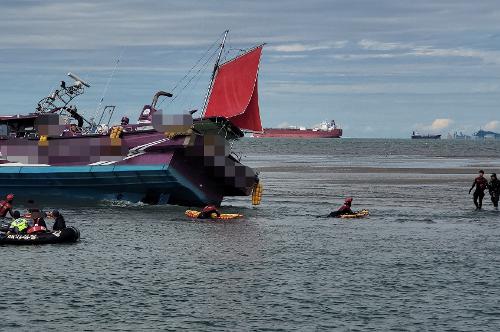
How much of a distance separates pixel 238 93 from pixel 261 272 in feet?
104

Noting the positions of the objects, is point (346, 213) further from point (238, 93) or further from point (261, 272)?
point (261, 272)

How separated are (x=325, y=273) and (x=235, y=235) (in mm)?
12413

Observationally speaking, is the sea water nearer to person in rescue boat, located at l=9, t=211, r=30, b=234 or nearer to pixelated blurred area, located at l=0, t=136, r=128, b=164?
person in rescue boat, located at l=9, t=211, r=30, b=234

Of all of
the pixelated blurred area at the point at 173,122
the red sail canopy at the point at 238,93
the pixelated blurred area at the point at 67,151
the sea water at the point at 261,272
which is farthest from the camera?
the red sail canopy at the point at 238,93

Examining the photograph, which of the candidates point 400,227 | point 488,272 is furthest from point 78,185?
point 488,272

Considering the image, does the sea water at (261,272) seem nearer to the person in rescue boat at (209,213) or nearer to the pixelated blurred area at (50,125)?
the person in rescue boat at (209,213)

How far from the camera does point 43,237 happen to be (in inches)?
1797

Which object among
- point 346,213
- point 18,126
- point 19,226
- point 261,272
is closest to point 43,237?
point 19,226

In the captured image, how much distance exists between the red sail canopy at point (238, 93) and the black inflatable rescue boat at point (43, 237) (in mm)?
23665

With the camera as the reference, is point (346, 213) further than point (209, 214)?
Yes

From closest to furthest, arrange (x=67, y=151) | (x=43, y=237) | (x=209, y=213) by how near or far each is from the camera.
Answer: (x=43, y=237)
(x=209, y=213)
(x=67, y=151)

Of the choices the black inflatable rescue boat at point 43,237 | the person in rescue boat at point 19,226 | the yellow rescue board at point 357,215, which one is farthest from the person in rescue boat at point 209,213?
the person in rescue boat at point 19,226

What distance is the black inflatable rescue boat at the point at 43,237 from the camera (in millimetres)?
45375

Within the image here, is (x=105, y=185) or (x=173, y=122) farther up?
(x=173, y=122)
